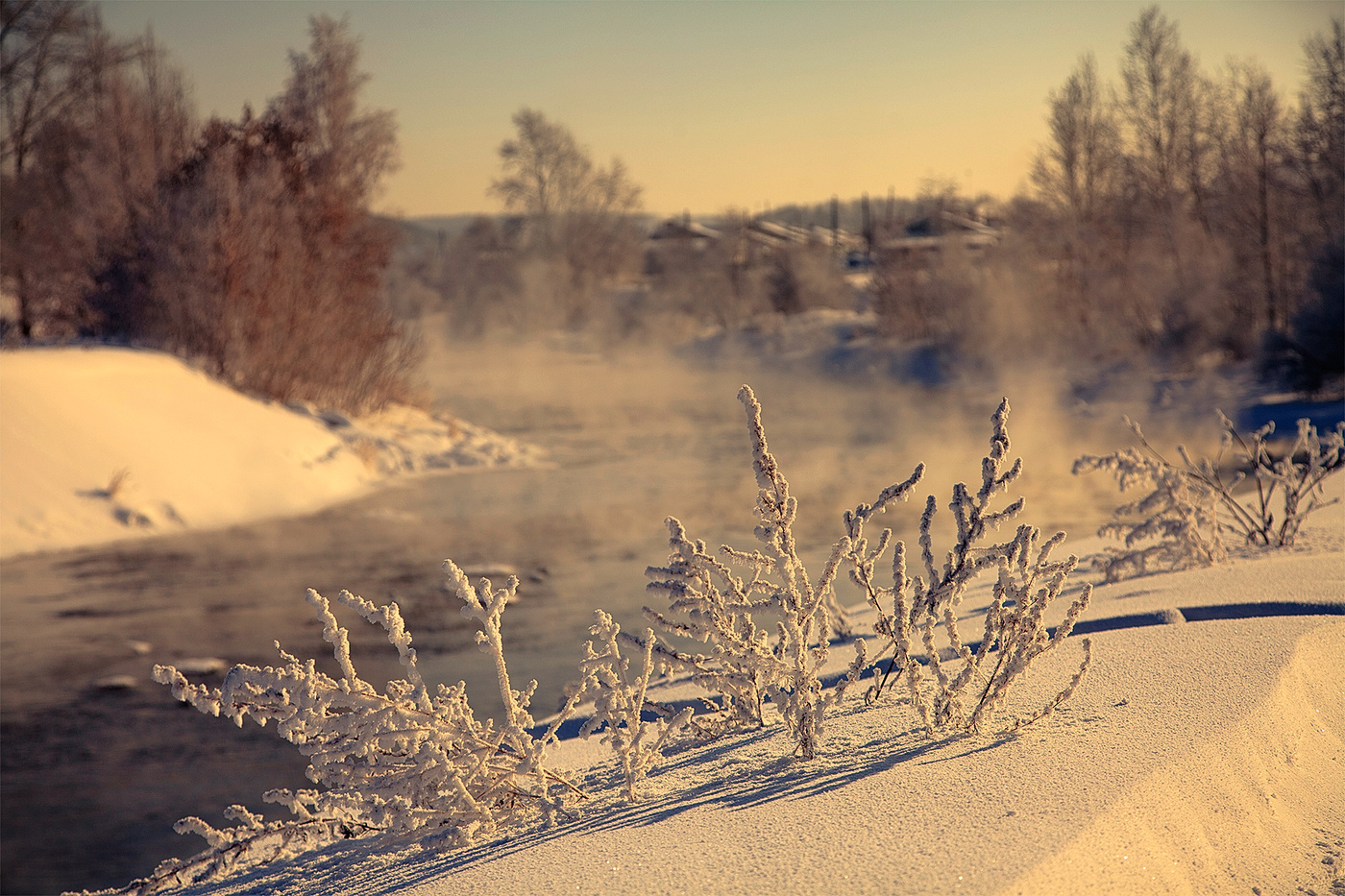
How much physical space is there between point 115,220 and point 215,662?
1441cm

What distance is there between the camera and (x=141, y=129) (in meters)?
25.8

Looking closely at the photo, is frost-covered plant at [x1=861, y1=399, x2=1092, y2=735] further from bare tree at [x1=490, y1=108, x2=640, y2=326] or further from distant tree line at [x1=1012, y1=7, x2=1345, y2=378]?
bare tree at [x1=490, y1=108, x2=640, y2=326]

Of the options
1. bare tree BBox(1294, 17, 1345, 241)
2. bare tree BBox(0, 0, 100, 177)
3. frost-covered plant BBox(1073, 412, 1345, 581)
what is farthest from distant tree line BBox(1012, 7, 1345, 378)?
bare tree BBox(0, 0, 100, 177)

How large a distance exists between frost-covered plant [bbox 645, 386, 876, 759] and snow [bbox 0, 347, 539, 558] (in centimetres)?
784

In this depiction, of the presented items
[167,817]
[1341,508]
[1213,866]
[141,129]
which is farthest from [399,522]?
[141,129]

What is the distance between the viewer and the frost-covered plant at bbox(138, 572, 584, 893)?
92.0 inches

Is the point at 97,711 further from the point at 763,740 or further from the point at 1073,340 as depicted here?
the point at 1073,340

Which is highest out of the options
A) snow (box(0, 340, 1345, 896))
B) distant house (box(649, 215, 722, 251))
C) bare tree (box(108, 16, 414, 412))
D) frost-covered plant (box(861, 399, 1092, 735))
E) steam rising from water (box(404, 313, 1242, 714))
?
distant house (box(649, 215, 722, 251))

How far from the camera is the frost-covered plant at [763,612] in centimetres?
262

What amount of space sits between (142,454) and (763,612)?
9201mm

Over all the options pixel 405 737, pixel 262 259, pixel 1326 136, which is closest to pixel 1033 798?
pixel 405 737

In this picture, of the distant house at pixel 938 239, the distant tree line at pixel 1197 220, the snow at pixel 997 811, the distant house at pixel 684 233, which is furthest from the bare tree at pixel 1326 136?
the distant house at pixel 684 233

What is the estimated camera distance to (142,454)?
10.5m

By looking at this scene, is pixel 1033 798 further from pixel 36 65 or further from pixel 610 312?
pixel 610 312
